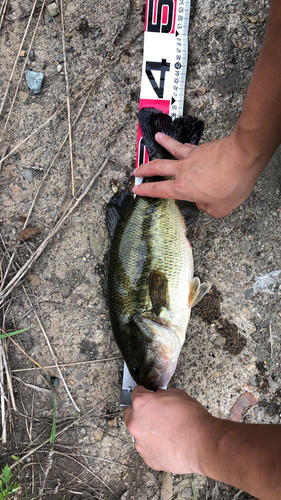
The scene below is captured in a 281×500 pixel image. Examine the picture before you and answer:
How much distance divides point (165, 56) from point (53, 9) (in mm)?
970

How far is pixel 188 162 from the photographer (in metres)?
2.21

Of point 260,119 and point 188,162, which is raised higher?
point 260,119

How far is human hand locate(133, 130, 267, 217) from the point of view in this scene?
203 cm

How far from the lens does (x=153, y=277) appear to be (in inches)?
90.9

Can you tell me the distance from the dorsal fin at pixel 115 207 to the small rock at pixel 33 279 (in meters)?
0.72

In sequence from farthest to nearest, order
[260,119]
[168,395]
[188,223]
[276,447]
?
[188,223] → [168,395] → [260,119] → [276,447]

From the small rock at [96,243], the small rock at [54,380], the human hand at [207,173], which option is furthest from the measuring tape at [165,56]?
the small rock at [54,380]

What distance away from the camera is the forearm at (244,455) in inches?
52.1

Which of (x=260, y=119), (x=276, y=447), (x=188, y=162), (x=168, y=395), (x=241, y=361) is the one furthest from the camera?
(x=241, y=361)

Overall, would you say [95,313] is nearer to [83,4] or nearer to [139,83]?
[139,83]

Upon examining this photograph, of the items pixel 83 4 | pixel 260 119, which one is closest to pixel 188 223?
pixel 260 119

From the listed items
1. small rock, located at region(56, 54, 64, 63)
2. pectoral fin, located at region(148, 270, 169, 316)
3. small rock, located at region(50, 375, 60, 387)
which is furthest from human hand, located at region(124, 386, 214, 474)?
small rock, located at region(56, 54, 64, 63)

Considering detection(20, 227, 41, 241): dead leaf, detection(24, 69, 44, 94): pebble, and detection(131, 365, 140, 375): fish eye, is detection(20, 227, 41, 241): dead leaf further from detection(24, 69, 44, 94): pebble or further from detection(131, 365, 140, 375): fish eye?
detection(131, 365, 140, 375): fish eye

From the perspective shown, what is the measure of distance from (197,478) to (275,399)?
88cm
